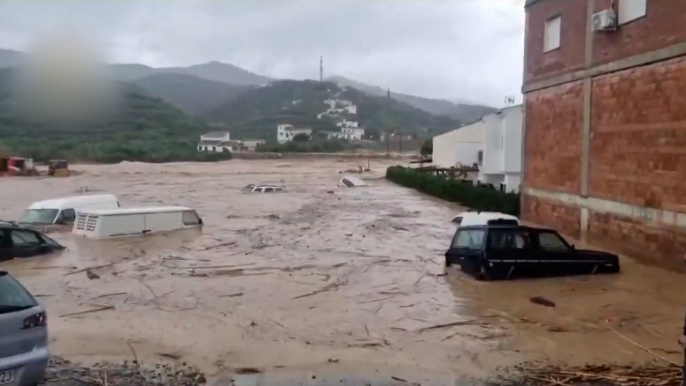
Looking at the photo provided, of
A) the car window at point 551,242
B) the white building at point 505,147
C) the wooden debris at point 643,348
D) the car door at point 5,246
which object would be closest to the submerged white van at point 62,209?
the car door at point 5,246

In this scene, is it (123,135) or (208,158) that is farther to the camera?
(208,158)

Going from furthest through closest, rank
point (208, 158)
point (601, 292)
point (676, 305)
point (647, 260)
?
point (208, 158), point (647, 260), point (601, 292), point (676, 305)

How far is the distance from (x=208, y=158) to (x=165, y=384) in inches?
4139

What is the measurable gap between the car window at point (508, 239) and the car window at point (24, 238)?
40.6 feet

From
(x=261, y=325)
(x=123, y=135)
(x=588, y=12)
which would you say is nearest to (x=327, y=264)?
(x=261, y=325)

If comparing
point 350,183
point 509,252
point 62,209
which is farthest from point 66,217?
point 350,183

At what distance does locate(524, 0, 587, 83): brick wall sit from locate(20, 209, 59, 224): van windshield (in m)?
18.1

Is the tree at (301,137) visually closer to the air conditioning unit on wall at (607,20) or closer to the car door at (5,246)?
the air conditioning unit on wall at (607,20)

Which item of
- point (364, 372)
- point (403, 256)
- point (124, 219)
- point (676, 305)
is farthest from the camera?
point (124, 219)

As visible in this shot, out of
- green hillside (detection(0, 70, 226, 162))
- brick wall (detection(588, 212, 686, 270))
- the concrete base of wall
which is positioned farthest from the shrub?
green hillside (detection(0, 70, 226, 162))

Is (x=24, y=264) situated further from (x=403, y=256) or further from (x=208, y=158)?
(x=208, y=158)

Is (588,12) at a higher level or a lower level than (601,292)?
higher

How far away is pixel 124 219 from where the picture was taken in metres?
24.6

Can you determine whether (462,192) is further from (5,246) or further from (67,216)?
(5,246)
